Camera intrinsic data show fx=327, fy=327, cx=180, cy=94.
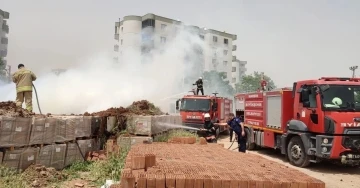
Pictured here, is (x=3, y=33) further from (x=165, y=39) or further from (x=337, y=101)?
(x=337, y=101)

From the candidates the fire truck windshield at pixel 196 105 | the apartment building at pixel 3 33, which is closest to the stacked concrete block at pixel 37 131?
the fire truck windshield at pixel 196 105

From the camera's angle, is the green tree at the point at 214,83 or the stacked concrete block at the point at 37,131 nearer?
the stacked concrete block at the point at 37,131

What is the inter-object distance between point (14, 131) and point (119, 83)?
20549mm

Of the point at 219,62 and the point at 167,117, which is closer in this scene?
the point at 167,117

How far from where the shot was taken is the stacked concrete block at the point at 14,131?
243 inches

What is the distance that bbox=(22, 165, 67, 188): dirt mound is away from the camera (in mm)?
6105

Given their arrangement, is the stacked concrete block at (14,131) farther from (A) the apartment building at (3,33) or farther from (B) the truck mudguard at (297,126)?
(A) the apartment building at (3,33)

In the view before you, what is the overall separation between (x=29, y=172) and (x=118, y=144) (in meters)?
2.73

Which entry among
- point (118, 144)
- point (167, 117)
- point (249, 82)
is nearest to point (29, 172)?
point (118, 144)

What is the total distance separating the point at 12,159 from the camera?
6.29 m

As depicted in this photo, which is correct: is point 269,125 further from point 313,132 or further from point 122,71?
point 122,71

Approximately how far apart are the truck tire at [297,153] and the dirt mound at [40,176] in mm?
7126

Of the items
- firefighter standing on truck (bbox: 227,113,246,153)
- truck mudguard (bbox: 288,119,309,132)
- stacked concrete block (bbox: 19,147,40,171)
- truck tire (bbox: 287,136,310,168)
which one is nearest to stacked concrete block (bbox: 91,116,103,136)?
stacked concrete block (bbox: 19,147,40,171)

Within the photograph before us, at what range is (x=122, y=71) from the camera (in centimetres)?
3038
